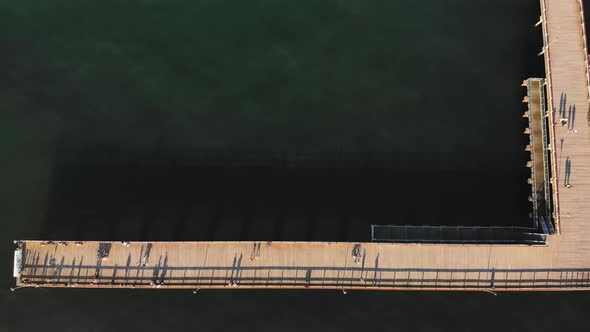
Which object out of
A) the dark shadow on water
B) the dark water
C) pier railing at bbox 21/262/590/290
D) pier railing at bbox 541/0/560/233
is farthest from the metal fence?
pier railing at bbox 21/262/590/290

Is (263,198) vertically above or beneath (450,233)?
above

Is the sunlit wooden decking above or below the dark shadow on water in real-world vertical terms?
below

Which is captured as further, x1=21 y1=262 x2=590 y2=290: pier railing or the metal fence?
the metal fence

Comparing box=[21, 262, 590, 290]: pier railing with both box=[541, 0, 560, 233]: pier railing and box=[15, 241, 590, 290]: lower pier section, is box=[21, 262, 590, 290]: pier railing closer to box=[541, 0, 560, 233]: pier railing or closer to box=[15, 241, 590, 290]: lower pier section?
box=[15, 241, 590, 290]: lower pier section

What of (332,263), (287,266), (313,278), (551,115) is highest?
(551,115)

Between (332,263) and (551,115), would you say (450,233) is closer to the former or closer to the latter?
(332,263)

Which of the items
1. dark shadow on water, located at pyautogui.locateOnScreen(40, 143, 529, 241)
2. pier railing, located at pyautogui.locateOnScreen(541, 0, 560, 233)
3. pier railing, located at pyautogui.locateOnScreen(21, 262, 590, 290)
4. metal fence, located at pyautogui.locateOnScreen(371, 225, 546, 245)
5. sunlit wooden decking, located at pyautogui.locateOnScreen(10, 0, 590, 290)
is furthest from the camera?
dark shadow on water, located at pyautogui.locateOnScreen(40, 143, 529, 241)

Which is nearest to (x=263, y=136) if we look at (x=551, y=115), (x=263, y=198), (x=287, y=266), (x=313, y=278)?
(x=263, y=198)
